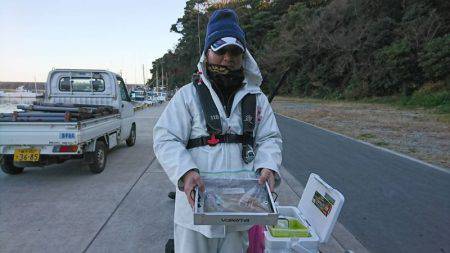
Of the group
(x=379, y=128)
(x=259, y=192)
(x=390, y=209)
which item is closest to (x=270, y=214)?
(x=259, y=192)

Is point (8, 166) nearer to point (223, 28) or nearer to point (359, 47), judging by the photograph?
point (223, 28)

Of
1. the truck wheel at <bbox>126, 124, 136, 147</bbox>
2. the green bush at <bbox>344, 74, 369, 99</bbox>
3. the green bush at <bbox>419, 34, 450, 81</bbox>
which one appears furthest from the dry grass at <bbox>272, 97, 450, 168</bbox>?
the green bush at <bbox>344, 74, 369, 99</bbox>

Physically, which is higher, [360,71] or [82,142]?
[360,71]

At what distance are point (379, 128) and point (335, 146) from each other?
15.3ft

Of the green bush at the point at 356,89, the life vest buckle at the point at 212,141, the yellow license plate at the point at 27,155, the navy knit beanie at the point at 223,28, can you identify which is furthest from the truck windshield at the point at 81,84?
the green bush at the point at 356,89

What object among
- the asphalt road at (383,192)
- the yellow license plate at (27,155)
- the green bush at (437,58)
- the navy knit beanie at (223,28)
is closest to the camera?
the navy knit beanie at (223,28)

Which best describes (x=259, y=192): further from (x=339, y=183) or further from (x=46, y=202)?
(x=339, y=183)

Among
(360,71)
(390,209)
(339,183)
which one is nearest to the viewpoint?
(390,209)

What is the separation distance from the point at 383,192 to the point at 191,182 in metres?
4.86

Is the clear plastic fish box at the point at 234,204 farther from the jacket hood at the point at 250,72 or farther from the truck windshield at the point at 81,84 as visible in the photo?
the truck windshield at the point at 81,84

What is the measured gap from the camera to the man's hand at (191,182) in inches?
80.0

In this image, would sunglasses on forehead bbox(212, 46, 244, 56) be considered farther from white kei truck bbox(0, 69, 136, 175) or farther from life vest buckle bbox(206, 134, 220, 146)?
white kei truck bbox(0, 69, 136, 175)

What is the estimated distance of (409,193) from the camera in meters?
6.02

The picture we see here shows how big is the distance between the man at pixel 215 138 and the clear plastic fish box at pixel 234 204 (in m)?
0.06
